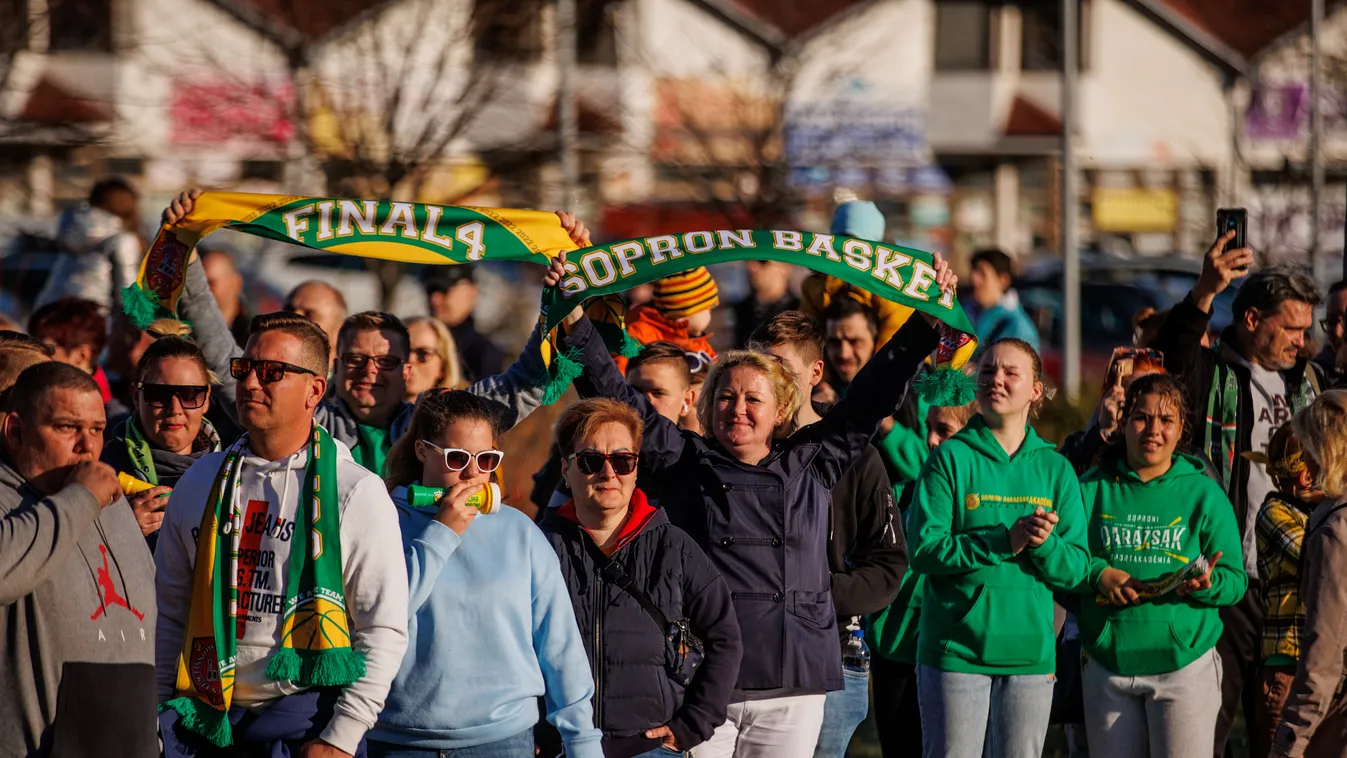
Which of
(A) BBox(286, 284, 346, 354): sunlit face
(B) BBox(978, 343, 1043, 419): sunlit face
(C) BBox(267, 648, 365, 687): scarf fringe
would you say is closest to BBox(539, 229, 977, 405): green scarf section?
(B) BBox(978, 343, 1043, 419): sunlit face

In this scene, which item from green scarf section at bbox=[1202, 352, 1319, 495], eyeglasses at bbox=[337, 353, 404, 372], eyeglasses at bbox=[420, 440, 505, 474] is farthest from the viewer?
green scarf section at bbox=[1202, 352, 1319, 495]

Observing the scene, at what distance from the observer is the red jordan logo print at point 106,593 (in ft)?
14.4

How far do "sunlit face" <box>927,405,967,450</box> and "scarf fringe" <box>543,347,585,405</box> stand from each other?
2.14m

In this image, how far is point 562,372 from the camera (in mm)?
5887

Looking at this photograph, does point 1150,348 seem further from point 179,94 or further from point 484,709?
point 179,94

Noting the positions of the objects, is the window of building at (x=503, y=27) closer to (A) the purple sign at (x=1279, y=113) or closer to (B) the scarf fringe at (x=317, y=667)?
(A) the purple sign at (x=1279, y=113)

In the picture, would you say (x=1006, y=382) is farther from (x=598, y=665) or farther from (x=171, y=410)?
(x=171, y=410)

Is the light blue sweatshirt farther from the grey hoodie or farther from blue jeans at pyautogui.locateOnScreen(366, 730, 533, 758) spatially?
the grey hoodie

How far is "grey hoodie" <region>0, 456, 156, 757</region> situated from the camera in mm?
4219

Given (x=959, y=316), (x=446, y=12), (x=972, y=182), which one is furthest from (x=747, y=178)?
(x=972, y=182)

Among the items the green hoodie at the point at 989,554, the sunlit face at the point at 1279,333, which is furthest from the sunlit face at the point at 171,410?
the sunlit face at the point at 1279,333

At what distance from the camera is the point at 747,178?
20219 millimetres

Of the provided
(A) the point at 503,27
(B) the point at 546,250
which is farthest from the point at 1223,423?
(A) the point at 503,27

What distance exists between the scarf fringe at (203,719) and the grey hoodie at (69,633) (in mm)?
212
